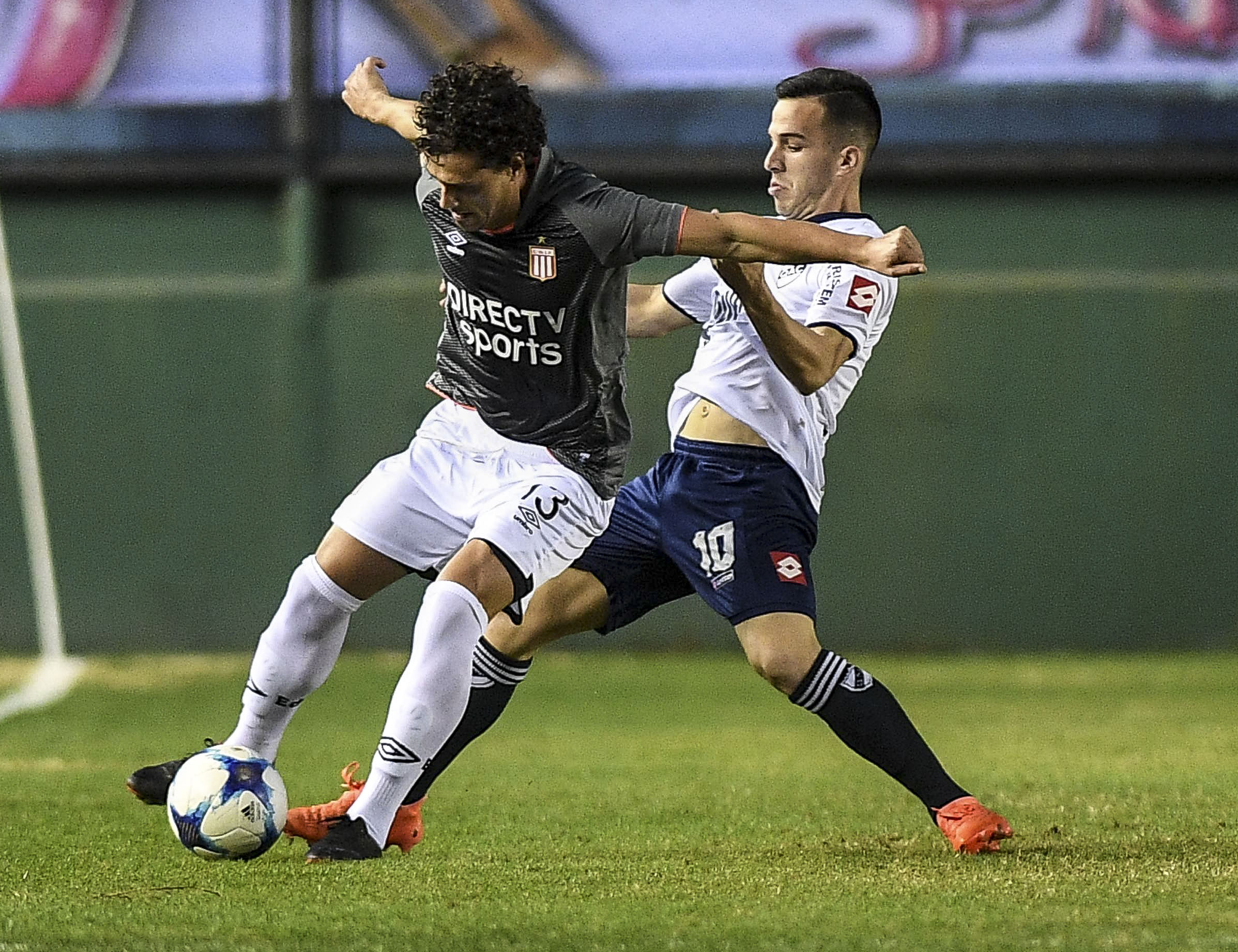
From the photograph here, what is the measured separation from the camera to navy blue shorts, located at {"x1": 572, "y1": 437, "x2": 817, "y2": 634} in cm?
495

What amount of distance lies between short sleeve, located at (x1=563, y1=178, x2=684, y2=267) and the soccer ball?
1.46 m

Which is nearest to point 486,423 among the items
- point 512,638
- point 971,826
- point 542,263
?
point 542,263

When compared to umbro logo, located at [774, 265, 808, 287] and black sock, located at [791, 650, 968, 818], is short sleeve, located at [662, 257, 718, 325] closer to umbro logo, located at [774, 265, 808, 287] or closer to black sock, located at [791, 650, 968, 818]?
umbro logo, located at [774, 265, 808, 287]

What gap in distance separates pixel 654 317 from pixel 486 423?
3.02 feet

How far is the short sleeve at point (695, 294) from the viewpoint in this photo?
5.48m

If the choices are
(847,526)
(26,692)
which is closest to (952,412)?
(847,526)

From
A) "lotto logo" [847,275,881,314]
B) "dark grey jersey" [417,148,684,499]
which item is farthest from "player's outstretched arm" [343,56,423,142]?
"lotto logo" [847,275,881,314]

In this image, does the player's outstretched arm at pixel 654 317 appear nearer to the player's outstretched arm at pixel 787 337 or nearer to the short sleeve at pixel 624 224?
the player's outstretched arm at pixel 787 337

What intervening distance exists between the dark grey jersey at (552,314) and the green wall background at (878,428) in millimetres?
5450

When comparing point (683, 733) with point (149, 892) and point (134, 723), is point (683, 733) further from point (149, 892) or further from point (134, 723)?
point (149, 892)

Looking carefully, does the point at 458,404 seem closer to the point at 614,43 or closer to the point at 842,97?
the point at 842,97

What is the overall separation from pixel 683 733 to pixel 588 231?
3638 millimetres

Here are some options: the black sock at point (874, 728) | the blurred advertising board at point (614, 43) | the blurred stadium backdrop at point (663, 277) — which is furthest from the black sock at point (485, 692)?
the blurred advertising board at point (614, 43)

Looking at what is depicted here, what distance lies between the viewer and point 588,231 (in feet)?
14.7
